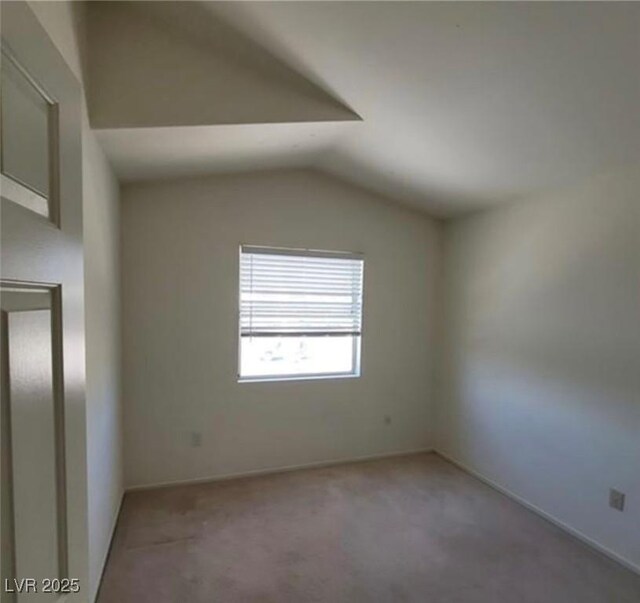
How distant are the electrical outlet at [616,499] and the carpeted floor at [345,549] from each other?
317 millimetres

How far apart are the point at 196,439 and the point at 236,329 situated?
95 centimetres

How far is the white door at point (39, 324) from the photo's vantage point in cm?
61

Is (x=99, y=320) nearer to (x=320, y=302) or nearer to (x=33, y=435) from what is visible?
(x=33, y=435)

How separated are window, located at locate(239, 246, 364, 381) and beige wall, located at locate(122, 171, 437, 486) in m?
0.10

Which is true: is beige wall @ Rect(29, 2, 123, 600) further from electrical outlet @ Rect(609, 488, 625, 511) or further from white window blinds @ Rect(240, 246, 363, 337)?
electrical outlet @ Rect(609, 488, 625, 511)

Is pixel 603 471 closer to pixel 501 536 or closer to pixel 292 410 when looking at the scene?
pixel 501 536

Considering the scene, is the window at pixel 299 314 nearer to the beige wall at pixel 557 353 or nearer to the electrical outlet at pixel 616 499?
the beige wall at pixel 557 353

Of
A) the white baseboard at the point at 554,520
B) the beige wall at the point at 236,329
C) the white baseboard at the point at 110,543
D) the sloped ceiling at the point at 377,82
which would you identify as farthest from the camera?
the beige wall at the point at 236,329

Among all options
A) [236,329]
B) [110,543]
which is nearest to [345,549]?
[110,543]

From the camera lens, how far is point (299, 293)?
3.65 meters

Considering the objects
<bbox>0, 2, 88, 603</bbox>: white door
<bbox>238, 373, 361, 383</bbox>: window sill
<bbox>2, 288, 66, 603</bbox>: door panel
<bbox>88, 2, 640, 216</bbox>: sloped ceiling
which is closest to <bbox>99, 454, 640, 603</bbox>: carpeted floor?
<bbox>238, 373, 361, 383</bbox>: window sill

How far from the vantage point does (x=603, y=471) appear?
99.0 inches

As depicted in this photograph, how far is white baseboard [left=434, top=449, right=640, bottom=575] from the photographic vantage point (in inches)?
93.8

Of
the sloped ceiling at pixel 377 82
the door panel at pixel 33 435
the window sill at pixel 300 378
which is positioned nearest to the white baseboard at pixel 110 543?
the window sill at pixel 300 378
